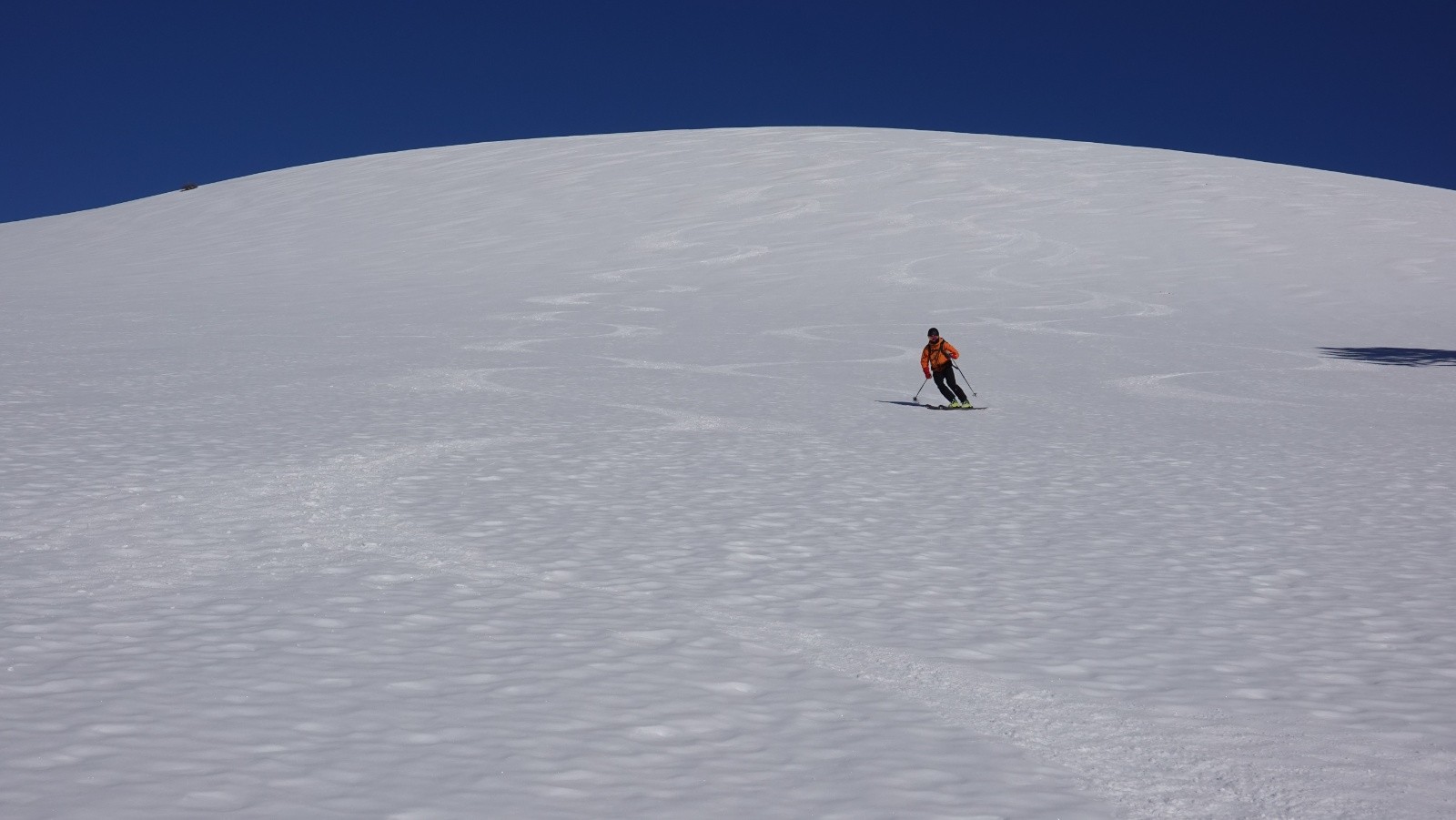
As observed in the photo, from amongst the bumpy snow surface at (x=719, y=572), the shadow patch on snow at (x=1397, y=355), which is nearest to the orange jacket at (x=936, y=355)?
the bumpy snow surface at (x=719, y=572)

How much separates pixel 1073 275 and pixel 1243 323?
24.0 ft

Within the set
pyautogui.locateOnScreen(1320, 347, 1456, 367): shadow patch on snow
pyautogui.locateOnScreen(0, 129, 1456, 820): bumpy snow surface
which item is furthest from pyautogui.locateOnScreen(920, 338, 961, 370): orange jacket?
pyautogui.locateOnScreen(1320, 347, 1456, 367): shadow patch on snow

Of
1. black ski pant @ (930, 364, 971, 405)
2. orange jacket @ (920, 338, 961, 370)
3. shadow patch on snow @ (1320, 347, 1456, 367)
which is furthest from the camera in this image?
shadow patch on snow @ (1320, 347, 1456, 367)

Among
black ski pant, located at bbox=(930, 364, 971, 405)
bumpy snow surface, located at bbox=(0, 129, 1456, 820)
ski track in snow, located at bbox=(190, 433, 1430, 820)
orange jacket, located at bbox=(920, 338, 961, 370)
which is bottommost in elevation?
ski track in snow, located at bbox=(190, 433, 1430, 820)

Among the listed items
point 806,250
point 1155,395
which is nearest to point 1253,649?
point 1155,395

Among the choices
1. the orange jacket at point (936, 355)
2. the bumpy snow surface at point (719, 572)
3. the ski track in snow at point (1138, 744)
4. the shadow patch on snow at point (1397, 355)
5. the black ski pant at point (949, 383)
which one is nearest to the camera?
the ski track in snow at point (1138, 744)

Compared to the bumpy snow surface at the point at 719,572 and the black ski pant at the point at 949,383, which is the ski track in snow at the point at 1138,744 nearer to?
the bumpy snow surface at the point at 719,572

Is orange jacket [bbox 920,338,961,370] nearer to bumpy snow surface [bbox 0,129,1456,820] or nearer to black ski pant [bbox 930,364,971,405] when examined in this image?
black ski pant [bbox 930,364,971,405]

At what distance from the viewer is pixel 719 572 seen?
7910 millimetres

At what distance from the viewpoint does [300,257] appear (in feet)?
139

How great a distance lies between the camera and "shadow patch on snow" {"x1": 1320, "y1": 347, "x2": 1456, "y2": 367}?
2262 cm

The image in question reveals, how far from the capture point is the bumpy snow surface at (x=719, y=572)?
480 cm

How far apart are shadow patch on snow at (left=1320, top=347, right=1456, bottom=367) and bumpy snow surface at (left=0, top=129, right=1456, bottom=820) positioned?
13 cm

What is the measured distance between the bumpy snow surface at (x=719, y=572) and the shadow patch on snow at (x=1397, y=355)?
128 mm
